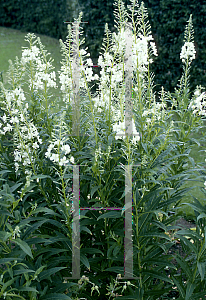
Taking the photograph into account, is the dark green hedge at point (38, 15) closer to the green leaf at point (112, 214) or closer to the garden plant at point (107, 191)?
the garden plant at point (107, 191)

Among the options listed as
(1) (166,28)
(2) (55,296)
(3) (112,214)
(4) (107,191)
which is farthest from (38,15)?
(2) (55,296)

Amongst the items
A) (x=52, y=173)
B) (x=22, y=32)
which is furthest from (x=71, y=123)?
(x=22, y=32)

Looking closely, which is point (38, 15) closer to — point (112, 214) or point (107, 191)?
point (107, 191)

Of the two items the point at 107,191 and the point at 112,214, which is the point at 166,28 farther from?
the point at 112,214

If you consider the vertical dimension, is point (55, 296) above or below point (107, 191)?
below

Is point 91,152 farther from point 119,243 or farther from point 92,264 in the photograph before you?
point 92,264

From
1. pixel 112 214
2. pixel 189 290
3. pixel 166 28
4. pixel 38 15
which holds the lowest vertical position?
pixel 189 290

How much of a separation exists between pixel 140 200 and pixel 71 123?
0.91m

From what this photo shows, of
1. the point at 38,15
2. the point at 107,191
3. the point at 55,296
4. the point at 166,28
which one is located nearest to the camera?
the point at 55,296

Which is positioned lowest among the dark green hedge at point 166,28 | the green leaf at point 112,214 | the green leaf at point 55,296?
the green leaf at point 55,296

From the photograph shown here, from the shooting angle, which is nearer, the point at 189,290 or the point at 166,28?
the point at 189,290

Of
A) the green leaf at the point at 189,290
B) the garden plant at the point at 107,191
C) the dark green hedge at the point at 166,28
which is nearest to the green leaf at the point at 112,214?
the garden plant at the point at 107,191

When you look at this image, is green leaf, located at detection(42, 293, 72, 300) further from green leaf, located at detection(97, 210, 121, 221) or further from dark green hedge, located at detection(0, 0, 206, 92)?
dark green hedge, located at detection(0, 0, 206, 92)

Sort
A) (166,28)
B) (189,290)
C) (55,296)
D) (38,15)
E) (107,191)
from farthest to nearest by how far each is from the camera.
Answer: (38,15), (166,28), (107,191), (189,290), (55,296)
